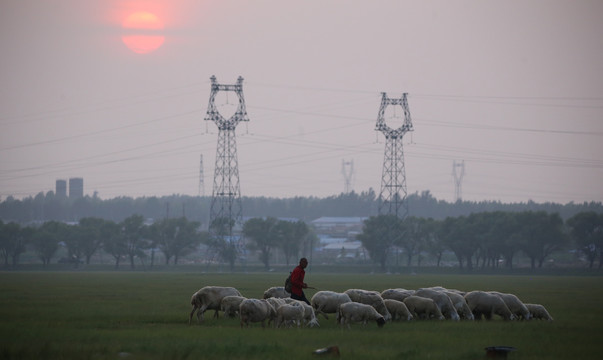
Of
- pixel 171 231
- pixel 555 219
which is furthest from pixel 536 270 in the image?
pixel 171 231

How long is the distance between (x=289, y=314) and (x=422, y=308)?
5.93 metres

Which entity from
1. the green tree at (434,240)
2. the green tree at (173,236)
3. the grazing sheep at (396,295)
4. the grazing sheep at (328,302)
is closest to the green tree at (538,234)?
the green tree at (434,240)

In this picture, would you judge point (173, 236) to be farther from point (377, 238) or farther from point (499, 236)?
point (499, 236)

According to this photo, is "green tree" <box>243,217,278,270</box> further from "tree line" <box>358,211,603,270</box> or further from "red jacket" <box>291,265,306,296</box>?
"red jacket" <box>291,265,306,296</box>

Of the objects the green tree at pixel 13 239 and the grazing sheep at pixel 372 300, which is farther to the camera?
the green tree at pixel 13 239

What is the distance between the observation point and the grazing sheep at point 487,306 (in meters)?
35.6

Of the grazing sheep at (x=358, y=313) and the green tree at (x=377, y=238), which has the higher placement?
the green tree at (x=377, y=238)

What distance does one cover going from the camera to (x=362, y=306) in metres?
32.5

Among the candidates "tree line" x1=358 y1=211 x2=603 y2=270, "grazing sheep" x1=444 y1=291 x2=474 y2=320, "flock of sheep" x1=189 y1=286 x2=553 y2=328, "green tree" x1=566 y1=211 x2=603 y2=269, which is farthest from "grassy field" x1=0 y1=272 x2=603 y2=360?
"green tree" x1=566 y1=211 x2=603 y2=269

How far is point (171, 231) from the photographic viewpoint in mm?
164125

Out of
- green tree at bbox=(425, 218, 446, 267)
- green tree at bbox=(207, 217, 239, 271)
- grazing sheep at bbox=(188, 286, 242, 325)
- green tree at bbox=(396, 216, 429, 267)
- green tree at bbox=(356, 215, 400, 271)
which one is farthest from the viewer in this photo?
green tree at bbox=(425, 218, 446, 267)

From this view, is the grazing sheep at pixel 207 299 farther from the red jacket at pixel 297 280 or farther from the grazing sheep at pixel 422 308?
the grazing sheep at pixel 422 308

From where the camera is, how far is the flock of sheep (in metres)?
32.1

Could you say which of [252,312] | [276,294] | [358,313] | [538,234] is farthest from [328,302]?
[538,234]
